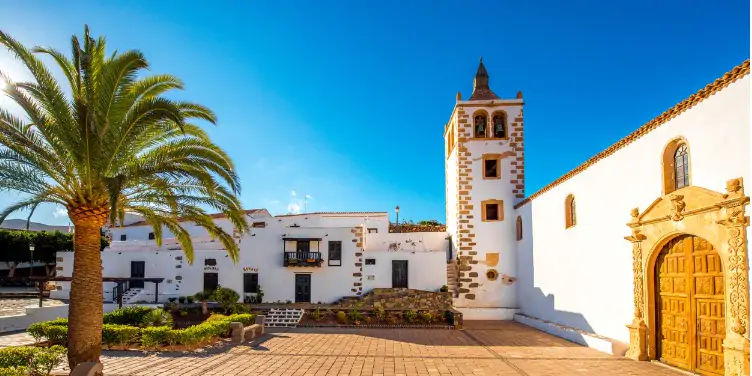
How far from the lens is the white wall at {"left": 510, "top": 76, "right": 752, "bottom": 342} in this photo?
8805 millimetres

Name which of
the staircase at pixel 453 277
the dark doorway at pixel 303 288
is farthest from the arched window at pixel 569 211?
the dark doorway at pixel 303 288

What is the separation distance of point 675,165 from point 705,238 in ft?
6.54

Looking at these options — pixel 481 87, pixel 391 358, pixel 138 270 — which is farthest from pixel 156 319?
pixel 481 87

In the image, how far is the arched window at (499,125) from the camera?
23.4 meters

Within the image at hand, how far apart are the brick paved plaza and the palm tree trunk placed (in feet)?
3.65

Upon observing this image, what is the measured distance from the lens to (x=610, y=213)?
43.5 feet

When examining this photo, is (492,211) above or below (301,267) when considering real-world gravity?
above

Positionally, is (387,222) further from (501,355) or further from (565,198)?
(501,355)

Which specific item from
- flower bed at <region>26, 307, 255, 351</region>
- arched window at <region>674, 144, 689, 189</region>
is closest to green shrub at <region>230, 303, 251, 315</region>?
flower bed at <region>26, 307, 255, 351</region>

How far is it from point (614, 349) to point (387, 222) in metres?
20.6

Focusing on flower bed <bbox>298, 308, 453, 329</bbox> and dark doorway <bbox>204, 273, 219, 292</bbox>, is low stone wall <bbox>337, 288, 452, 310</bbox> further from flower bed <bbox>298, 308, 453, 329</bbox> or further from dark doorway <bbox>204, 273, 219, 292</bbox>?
dark doorway <bbox>204, 273, 219, 292</bbox>

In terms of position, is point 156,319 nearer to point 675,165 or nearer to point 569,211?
point 569,211

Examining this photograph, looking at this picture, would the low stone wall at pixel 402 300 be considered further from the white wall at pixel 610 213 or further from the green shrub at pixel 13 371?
the green shrub at pixel 13 371

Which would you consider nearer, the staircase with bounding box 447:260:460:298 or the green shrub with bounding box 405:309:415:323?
the green shrub with bounding box 405:309:415:323
